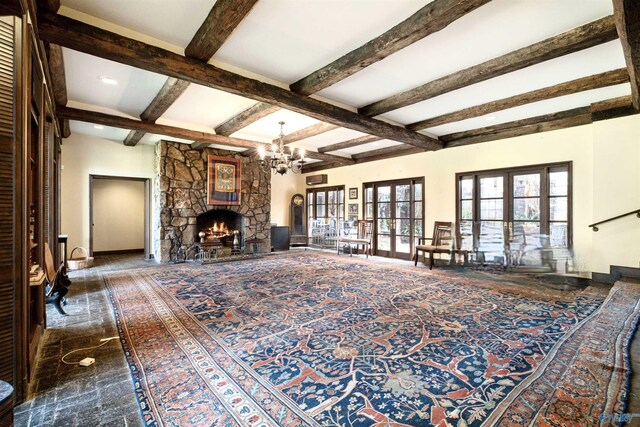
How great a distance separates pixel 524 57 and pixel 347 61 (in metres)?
1.78

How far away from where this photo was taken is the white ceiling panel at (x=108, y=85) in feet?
10.7

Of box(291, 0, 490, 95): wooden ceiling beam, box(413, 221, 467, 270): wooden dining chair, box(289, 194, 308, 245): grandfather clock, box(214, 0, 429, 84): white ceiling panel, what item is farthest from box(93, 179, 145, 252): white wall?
box(413, 221, 467, 270): wooden dining chair

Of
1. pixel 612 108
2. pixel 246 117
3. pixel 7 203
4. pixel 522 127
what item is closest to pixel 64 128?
pixel 246 117

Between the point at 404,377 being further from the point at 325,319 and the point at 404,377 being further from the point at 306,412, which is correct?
→ the point at 325,319

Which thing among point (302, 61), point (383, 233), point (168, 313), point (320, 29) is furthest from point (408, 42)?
point (383, 233)

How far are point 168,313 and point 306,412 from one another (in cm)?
225

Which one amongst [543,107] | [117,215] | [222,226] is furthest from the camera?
[117,215]

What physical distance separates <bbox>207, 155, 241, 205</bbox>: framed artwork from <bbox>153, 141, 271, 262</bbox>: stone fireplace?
13 centimetres

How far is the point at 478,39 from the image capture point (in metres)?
2.76

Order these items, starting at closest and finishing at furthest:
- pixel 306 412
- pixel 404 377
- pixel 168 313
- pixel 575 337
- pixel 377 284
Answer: pixel 306 412 → pixel 404 377 → pixel 575 337 → pixel 168 313 → pixel 377 284

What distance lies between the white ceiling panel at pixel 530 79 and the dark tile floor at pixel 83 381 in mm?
2863

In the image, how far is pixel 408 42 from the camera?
8.45ft

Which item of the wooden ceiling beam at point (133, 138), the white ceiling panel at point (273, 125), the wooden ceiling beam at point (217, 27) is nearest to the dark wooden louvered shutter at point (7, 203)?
the wooden ceiling beam at point (217, 27)

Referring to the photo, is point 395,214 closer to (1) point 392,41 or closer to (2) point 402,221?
(2) point 402,221
